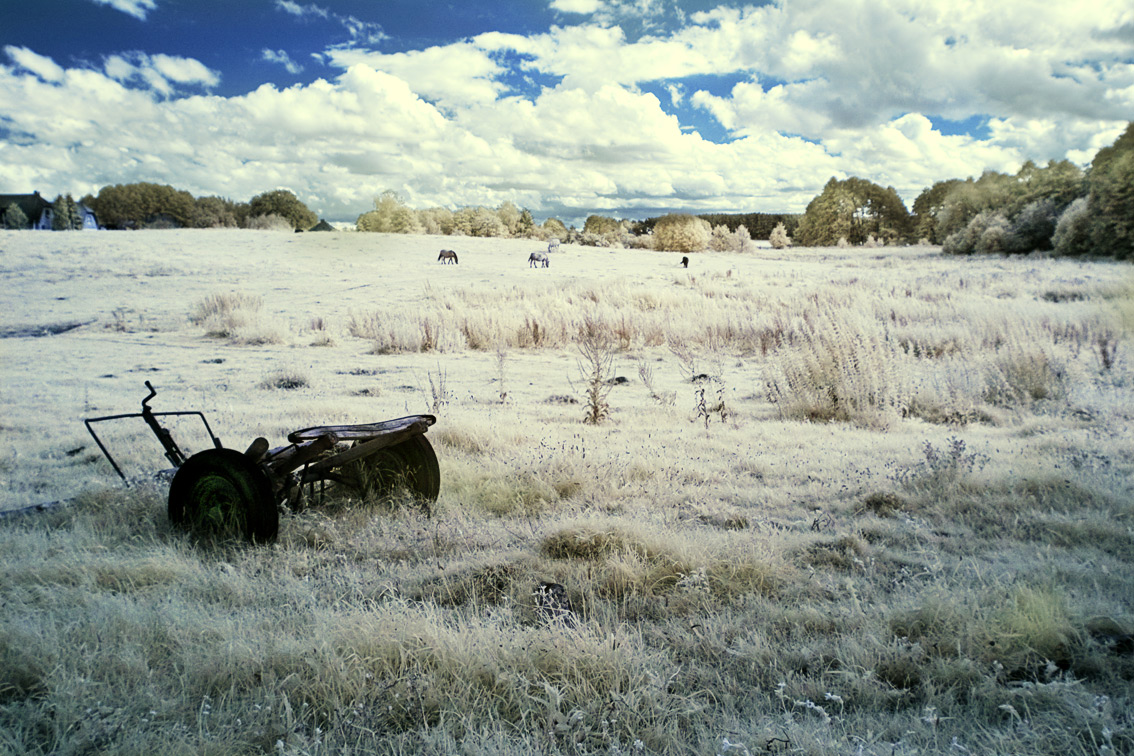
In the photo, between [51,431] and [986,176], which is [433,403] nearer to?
[51,431]

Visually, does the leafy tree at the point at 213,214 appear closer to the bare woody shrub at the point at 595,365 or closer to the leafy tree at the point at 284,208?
the leafy tree at the point at 284,208

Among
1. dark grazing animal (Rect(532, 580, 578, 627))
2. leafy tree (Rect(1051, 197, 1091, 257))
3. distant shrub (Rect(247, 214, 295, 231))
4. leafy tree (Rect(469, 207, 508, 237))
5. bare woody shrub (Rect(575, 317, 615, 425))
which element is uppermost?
leafy tree (Rect(469, 207, 508, 237))

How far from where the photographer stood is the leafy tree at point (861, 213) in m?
78.7

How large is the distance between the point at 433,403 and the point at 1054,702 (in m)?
7.62

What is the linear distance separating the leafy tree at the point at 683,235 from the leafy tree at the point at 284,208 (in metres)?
37.4

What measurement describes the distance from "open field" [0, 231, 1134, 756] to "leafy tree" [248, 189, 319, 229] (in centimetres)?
4935

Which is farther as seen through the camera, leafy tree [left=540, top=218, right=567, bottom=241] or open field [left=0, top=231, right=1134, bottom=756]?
leafy tree [left=540, top=218, right=567, bottom=241]

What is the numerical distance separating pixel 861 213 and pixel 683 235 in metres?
26.6

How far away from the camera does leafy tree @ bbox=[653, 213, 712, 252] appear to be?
69938mm

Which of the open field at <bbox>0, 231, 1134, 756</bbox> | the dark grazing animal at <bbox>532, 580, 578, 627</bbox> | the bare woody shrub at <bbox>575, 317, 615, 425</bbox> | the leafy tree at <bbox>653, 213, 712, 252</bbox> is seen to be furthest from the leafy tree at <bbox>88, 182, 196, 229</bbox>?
the dark grazing animal at <bbox>532, 580, 578, 627</bbox>

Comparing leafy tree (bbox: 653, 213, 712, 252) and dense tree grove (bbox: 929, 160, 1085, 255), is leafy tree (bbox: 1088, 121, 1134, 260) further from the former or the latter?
leafy tree (bbox: 653, 213, 712, 252)

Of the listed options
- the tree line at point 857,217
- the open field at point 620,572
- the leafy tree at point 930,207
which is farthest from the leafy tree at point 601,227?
the open field at point 620,572

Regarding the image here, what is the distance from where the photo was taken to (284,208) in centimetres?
5597

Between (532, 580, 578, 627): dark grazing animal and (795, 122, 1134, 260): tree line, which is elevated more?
(795, 122, 1134, 260): tree line
